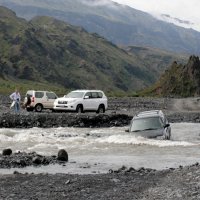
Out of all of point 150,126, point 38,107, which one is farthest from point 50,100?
point 150,126

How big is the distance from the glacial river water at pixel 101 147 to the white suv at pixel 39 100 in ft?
38.8

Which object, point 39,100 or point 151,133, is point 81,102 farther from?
point 151,133

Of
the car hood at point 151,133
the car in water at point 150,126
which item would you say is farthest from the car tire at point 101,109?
the car hood at point 151,133

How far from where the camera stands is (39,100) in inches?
2005

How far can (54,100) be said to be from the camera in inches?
2032

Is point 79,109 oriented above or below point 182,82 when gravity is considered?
below

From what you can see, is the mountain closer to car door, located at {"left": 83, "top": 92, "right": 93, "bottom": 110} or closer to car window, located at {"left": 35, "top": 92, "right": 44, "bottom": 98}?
car window, located at {"left": 35, "top": 92, "right": 44, "bottom": 98}

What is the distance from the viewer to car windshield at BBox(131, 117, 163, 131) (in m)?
30.4

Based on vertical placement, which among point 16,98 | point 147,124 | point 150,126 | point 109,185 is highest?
point 16,98

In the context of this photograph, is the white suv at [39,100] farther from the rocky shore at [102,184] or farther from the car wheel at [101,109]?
the rocky shore at [102,184]

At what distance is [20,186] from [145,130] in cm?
1448

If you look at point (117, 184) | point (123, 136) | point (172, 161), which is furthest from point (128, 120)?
point (117, 184)

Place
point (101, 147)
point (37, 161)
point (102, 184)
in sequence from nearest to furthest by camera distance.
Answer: point (102, 184) < point (37, 161) < point (101, 147)

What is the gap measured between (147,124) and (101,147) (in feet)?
10.3
